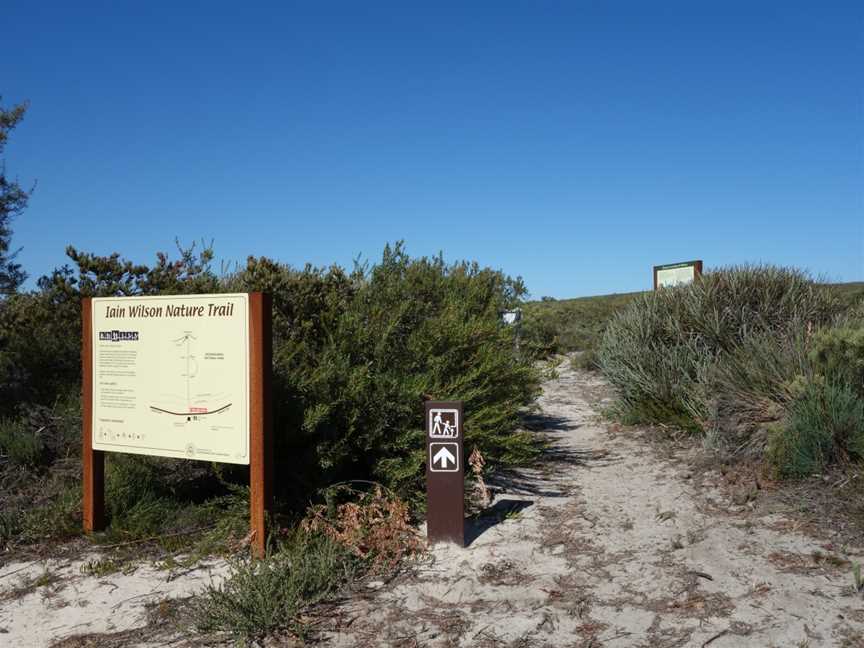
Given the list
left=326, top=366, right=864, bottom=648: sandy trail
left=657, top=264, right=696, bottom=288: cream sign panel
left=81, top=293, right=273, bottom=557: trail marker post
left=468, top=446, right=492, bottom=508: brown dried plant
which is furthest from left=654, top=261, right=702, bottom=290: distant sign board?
left=81, top=293, right=273, bottom=557: trail marker post

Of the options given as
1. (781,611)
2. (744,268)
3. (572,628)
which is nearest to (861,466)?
(781,611)

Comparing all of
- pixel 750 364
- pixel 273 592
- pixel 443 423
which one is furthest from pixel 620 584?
pixel 750 364

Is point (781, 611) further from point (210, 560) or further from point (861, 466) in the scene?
point (210, 560)

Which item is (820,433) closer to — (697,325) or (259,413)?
(697,325)

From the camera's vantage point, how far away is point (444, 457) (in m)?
4.82

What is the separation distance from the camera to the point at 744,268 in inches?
353

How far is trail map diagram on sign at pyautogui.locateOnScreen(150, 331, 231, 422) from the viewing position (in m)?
4.98

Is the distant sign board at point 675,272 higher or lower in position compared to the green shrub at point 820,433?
higher

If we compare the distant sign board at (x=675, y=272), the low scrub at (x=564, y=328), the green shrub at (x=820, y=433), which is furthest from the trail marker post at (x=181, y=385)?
the distant sign board at (x=675, y=272)

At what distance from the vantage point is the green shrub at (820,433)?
5.47 m

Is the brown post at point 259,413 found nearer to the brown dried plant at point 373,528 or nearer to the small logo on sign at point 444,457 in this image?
the brown dried plant at point 373,528

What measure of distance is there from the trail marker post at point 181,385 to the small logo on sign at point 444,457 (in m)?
1.09

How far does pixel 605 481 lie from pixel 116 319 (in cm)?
435

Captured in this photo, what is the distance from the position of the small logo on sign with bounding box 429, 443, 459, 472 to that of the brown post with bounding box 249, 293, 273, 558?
1099 millimetres
